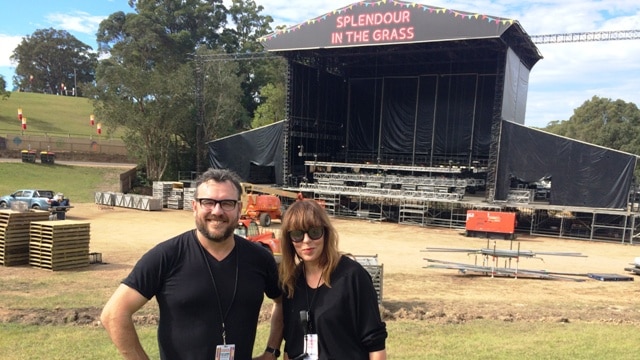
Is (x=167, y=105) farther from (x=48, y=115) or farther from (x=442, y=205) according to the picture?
(x=48, y=115)

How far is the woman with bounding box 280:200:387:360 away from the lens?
9.15 feet

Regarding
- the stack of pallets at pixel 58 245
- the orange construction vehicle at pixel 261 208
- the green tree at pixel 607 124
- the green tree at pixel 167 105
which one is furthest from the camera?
the green tree at pixel 607 124

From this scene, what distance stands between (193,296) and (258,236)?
1207 centimetres

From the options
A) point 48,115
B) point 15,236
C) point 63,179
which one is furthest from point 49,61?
point 15,236

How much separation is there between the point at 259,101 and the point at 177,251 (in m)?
54.6

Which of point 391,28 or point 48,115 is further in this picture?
point 48,115

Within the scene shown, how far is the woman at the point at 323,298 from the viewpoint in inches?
110

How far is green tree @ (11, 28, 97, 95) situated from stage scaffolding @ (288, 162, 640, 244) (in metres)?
86.6

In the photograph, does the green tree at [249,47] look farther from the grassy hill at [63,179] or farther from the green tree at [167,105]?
the grassy hill at [63,179]

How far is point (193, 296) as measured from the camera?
2.72m

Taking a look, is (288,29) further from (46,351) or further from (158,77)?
(46,351)

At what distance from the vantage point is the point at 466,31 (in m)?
26.9

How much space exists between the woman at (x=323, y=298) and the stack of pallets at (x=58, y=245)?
40.9ft

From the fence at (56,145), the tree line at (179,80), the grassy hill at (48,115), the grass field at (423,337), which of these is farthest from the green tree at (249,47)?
the grass field at (423,337)
